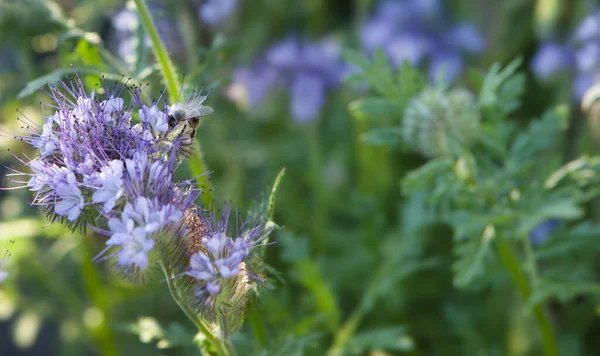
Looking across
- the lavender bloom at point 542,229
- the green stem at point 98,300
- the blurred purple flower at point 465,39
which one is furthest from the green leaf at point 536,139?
the green stem at point 98,300

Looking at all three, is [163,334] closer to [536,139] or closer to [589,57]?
[536,139]

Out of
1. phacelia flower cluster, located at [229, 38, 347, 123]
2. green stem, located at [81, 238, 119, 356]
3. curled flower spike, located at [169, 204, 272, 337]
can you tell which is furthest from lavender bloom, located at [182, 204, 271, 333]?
phacelia flower cluster, located at [229, 38, 347, 123]

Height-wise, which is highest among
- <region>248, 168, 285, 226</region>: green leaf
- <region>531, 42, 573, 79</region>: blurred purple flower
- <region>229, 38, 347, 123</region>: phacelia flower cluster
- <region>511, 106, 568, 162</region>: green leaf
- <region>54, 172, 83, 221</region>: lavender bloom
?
<region>54, 172, 83, 221</region>: lavender bloom

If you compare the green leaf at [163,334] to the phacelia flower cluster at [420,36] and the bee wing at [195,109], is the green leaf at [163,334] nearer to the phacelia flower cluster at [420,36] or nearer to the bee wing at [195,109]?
the bee wing at [195,109]

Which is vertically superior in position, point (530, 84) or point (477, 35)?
point (477, 35)

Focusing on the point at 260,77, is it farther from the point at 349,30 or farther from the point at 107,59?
the point at 107,59

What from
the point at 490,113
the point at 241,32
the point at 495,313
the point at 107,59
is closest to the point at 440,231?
the point at 495,313

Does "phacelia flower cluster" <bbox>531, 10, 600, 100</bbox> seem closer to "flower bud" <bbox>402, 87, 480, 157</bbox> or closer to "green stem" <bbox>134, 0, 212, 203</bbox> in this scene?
"flower bud" <bbox>402, 87, 480, 157</bbox>
